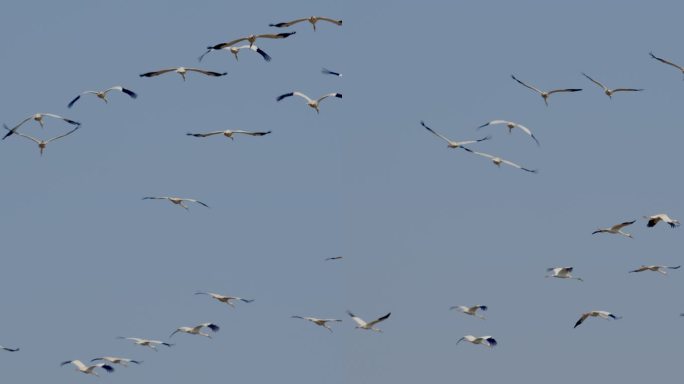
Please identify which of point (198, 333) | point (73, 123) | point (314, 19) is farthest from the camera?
point (198, 333)

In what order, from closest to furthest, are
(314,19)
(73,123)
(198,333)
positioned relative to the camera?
(314,19) < (73,123) < (198,333)

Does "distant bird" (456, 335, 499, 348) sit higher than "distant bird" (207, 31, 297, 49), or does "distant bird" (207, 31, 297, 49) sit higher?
"distant bird" (207, 31, 297, 49)

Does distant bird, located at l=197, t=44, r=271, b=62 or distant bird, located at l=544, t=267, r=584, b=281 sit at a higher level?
distant bird, located at l=197, t=44, r=271, b=62

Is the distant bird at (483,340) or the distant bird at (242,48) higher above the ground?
the distant bird at (242,48)

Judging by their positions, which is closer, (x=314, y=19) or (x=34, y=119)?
(x=314, y=19)

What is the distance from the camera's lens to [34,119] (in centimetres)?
5659

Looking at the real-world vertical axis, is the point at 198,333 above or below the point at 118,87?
below

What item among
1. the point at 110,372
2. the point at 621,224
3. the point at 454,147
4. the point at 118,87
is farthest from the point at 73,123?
the point at 621,224

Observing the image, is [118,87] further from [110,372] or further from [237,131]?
[110,372]

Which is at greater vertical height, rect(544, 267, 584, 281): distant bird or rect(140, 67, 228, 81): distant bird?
rect(140, 67, 228, 81): distant bird

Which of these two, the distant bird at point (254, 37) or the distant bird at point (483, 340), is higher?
the distant bird at point (254, 37)

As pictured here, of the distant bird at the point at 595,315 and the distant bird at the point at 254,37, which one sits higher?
the distant bird at the point at 254,37

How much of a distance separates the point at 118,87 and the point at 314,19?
7.48m

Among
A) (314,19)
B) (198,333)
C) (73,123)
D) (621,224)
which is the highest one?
(314,19)
